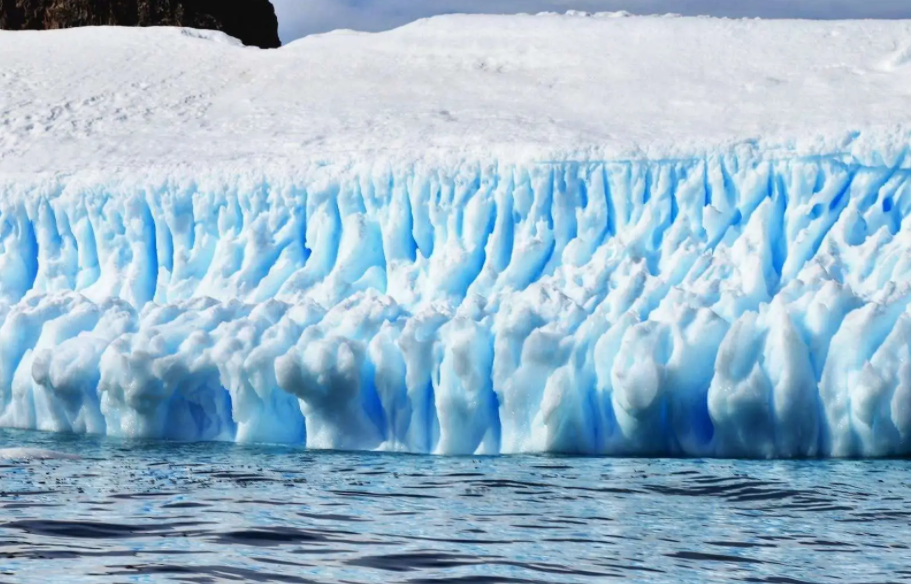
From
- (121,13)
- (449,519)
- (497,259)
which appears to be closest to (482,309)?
(497,259)

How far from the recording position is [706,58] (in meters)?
9.63

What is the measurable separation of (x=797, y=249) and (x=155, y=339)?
11.3 ft

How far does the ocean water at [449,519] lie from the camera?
143 inches

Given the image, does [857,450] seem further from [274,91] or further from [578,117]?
[274,91]

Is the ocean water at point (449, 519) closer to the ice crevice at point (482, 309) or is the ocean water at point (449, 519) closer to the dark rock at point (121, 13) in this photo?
the ice crevice at point (482, 309)

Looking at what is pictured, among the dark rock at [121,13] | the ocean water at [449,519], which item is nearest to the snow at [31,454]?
the ocean water at [449,519]

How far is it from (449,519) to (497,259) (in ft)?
10.7

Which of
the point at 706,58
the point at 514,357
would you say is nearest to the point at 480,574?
the point at 514,357

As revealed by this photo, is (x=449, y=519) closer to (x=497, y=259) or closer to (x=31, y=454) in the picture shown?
(x=31, y=454)

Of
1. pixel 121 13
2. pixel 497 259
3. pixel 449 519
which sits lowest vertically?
pixel 449 519

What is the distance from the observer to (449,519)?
450 cm

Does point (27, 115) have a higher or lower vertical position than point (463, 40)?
lower

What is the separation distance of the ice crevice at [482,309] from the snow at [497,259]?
0.05 feet

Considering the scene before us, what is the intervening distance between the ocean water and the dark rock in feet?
86.1
